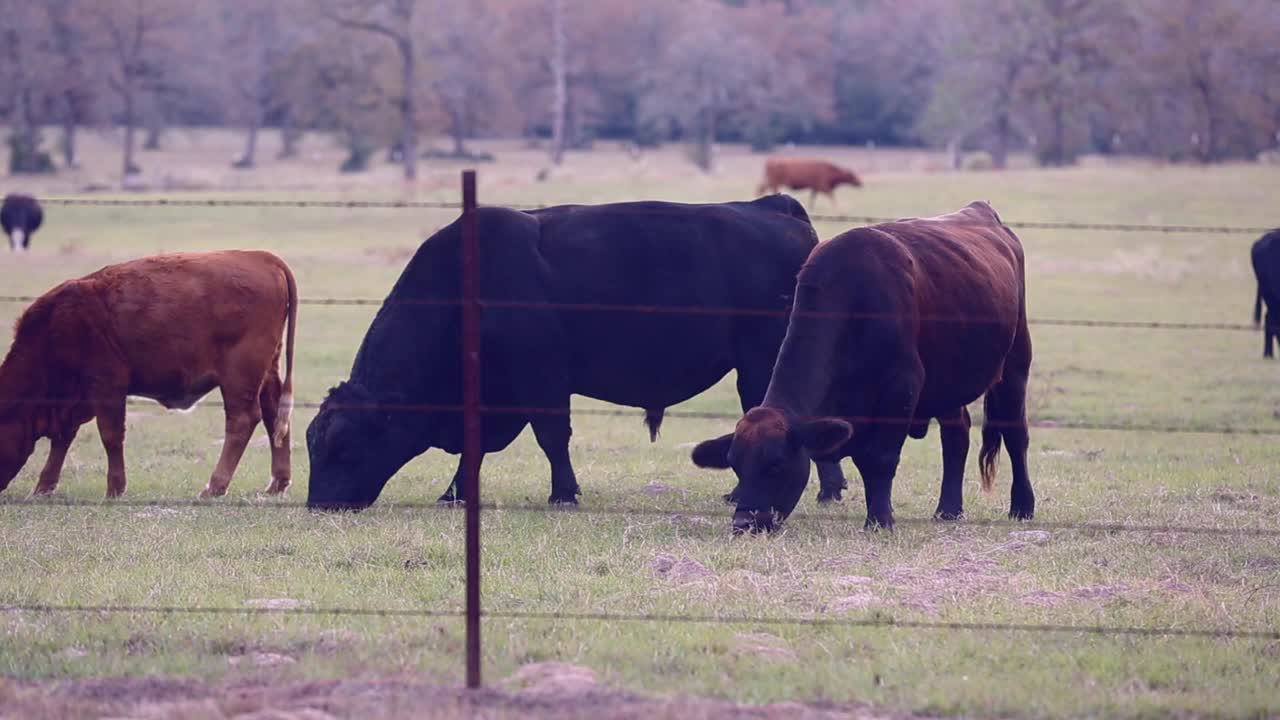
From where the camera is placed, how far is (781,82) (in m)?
82.9

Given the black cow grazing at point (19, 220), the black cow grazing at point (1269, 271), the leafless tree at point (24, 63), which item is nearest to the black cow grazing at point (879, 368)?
the black cow grazing at point (1269, 271)

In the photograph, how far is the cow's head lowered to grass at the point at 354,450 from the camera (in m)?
9.86

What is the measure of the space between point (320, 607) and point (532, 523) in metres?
2.42

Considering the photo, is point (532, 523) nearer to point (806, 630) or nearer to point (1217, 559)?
point (806, 630)

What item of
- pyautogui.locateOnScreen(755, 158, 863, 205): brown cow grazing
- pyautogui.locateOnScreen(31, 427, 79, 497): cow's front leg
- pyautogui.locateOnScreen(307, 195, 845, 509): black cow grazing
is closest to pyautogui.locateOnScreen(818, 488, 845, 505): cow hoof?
pyautogui.locateOnScreen(307, 195, 845, 509): black cow grazing

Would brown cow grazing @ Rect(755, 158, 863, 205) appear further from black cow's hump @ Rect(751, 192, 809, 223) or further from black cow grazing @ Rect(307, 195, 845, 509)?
black cow grazing @ Rect(307, 195, 845, 509)

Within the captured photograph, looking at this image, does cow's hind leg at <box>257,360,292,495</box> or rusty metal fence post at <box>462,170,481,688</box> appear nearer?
rusty metal fence post at <box>462,170,481,688</box>

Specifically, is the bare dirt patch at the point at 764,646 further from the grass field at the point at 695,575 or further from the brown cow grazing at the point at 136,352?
the brown cow grazing at the point at 136,352

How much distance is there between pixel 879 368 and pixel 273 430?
177 inches

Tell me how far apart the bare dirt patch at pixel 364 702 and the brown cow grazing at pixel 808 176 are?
43368 mm

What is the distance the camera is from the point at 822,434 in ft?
27.8

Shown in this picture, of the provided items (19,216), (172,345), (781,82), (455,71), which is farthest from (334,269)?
(781,82)

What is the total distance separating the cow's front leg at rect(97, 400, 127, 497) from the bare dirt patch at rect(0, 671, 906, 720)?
4.45m

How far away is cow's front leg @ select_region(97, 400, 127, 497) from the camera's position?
10.0 m
